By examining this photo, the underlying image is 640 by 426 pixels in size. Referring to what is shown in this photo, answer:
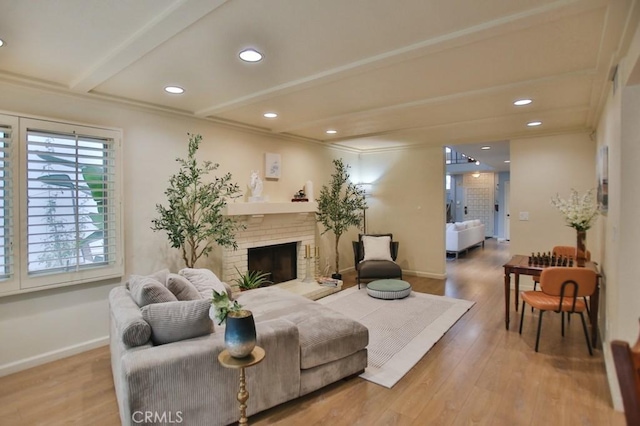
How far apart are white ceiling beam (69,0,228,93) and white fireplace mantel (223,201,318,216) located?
76.7 inches

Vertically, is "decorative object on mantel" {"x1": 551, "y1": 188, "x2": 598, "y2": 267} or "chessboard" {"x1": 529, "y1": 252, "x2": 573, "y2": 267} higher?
"decorative object on mantel" {"x1": 551, "y1": 188, "x2": 598, "y2": 267}

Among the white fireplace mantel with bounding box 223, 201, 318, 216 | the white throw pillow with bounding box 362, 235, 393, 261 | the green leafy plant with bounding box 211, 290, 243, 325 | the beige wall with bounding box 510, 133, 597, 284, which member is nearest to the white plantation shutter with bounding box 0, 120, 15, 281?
the white fireplace mantel with bounding box 223, 201, 318, 216

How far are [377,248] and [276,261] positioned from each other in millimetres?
1716

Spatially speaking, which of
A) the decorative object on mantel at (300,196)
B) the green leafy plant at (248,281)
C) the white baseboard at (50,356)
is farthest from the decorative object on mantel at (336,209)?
the white baseboard at (50,356)

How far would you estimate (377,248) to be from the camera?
18.9 ft

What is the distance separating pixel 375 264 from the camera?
5.54 metres

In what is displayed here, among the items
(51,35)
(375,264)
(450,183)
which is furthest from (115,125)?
(450,183)

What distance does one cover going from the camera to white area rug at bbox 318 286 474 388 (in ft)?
9.68

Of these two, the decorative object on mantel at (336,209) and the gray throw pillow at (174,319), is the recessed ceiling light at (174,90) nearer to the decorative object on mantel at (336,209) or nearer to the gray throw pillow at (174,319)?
the gray throw pillow at (174,319)

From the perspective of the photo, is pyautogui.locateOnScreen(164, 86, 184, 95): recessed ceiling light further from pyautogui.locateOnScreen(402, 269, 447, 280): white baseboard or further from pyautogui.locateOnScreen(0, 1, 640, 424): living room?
pyautogui.locateOnScreen(402, 269, 447, 280): white baseboard

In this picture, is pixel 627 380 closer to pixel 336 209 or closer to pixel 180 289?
pixel 180 289

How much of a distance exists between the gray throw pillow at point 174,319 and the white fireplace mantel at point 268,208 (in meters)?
2.23

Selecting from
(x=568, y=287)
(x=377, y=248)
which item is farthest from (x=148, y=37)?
(x=377, y=248)

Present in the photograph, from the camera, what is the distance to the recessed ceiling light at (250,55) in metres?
2.36
